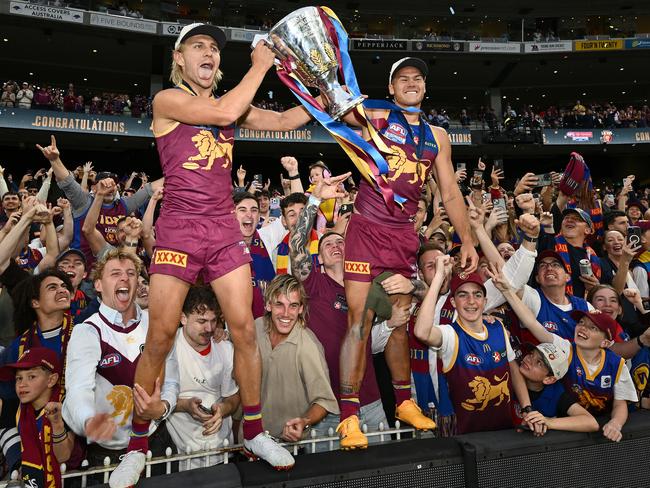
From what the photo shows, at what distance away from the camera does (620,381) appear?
3.39 m

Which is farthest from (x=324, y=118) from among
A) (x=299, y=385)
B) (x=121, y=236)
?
(x=121, y=236)

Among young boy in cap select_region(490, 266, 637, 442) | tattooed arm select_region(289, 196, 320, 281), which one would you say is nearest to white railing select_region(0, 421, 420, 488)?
young boy in cap select_region(490, 266, 637, 442)

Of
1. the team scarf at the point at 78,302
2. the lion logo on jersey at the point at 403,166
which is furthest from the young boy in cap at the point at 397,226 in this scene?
the team scarf at the point at 78,302

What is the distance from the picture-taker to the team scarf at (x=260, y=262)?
4.98 meters

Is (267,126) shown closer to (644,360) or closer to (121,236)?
(121,236)

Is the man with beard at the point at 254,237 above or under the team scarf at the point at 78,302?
above

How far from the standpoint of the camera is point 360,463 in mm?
2498

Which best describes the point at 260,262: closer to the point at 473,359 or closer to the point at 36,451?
the point at 473,359

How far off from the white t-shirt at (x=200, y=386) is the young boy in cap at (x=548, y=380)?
5.95ft

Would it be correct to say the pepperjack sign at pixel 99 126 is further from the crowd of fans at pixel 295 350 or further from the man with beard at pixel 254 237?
the crowd of fans at pixel 295 350

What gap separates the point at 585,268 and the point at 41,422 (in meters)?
4.53

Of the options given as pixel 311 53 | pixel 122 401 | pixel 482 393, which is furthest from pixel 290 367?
pixel 311 53

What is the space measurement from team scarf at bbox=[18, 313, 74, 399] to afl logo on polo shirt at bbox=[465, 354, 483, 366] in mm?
2411

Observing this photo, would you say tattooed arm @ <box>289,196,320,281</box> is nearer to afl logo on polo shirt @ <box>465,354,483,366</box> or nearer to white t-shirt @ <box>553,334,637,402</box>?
afl logo on polo shirt @ <box>465,354,483,366</box>
